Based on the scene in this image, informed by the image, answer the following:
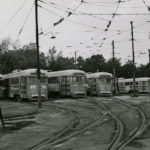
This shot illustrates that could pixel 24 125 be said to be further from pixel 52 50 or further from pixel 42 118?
pixel 52 50

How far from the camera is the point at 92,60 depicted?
106 m

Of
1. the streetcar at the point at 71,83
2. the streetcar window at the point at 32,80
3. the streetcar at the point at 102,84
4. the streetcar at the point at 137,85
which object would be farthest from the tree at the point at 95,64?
the streetcar window at the point at 32,80

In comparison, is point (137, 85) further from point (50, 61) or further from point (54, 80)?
point (50, 61)

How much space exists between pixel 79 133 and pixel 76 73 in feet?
78.4

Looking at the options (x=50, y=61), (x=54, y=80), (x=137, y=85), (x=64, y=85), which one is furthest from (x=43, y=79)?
(x=50, y=61)

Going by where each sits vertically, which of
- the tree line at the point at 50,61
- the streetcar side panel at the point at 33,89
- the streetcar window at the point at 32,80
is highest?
the tree line at the point at 50,61

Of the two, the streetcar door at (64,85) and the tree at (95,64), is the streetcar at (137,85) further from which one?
the tree at (95,64)

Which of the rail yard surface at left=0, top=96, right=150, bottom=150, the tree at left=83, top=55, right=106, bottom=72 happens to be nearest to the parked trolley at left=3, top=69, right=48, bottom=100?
the rail yard surface at left=0, top=96, right=150, bottom=150

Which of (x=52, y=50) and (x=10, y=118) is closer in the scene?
(x=10, y=118)

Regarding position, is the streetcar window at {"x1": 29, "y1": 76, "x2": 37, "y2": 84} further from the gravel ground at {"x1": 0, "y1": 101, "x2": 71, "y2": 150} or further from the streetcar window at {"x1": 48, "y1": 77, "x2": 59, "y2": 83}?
the gravel ground at {"x1": 0, "y1": 101, "x2": 71, "y2": 150}

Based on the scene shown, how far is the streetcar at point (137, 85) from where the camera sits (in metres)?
54.2

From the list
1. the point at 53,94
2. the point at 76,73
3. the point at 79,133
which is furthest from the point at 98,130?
the point at 53,94

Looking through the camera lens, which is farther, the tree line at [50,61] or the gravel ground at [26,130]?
the tree line at [50,61]

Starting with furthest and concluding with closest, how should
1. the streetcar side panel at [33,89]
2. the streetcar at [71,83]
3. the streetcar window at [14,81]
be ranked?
1. the streetcar at [71,83]
2. the streetcar window at [14,81]
3. the streetcar side panel at [33,89]
